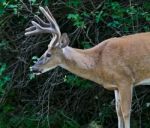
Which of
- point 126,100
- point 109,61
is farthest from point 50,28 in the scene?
point 126,100

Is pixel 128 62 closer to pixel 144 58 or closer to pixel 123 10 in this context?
pixel 144 58

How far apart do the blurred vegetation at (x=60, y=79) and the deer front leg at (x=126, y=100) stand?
115 centimetres

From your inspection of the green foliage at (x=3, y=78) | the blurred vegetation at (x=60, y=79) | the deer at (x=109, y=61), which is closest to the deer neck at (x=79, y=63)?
the deer at (x=109, y=61)

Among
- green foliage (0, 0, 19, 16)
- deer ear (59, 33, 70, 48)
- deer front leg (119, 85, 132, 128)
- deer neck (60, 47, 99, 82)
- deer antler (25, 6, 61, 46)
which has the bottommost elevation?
deer front leg (119, 85, 132, 128)

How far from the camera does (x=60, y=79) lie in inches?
334

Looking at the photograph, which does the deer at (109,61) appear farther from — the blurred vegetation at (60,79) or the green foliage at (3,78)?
the green foliage at (3,78)

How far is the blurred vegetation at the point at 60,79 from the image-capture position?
810 cm

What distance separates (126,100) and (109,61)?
1.84 ft

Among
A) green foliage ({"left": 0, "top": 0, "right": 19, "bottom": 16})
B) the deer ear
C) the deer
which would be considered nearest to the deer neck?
the deer

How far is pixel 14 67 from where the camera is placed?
9.00 m

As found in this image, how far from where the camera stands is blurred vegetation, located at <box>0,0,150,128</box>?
26.6ft

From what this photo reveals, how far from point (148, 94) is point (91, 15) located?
1.59 meters

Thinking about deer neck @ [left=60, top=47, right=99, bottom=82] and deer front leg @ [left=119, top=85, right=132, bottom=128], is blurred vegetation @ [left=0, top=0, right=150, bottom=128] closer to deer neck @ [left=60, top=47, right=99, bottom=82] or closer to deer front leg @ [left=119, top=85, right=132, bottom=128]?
deer neck @ [left=60, top=47, right=99, bottom=82]

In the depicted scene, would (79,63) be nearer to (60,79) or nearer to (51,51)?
(51,51)
